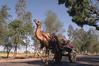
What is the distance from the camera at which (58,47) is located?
1981 cm

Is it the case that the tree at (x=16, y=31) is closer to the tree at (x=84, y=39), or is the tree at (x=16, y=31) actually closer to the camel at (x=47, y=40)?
the camel at (x=47, y=40)

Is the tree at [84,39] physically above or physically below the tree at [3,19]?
below

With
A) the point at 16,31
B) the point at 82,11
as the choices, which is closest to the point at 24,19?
the point at 16,31

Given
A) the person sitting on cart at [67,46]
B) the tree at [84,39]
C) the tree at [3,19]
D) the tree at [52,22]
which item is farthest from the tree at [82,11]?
the tree at [84,39]

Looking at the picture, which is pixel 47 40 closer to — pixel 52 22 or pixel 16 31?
pixel 16 31

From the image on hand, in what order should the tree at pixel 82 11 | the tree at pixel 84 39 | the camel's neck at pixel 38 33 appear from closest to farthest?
the camel's neck at pixel 38 33 → the tree at pixel 82 11 → the tree at pixel 84 39

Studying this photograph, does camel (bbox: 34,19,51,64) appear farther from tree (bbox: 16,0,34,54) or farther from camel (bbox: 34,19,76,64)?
tree (bbox: 16,0,34,54)

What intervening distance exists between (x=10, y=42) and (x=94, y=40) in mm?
71475

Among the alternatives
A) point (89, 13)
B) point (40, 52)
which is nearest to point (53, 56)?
point (40, 52)

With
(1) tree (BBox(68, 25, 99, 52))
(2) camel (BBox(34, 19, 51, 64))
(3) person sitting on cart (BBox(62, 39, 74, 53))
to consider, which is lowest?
(1) tree (BBox(68, 25, 99, 52))

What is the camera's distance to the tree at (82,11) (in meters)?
27.8

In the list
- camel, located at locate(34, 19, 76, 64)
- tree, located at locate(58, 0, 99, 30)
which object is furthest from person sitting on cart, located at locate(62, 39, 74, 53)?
tree, located at locate(58, 0, 99, 30)

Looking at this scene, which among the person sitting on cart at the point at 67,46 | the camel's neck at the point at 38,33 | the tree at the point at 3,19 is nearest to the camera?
the camel's neck at the point at 38,33

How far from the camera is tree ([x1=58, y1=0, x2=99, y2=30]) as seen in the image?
27.8m
